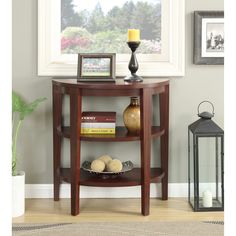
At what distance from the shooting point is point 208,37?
136 inches

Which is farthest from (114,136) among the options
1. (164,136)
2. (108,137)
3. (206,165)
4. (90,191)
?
(206,165)

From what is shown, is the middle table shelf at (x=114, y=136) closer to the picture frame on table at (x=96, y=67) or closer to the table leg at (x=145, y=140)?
the table leg at (x=145, y=140)

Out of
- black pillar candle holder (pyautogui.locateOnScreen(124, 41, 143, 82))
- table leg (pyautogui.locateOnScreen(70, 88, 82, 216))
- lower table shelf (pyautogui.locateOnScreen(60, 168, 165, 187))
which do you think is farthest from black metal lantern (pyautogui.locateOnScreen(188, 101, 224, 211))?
table leg (pyautogui.locateOnScreen(70, 88, 82, 216))

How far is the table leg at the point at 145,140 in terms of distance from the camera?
3.02 m

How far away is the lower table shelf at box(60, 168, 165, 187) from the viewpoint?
312 centimetres

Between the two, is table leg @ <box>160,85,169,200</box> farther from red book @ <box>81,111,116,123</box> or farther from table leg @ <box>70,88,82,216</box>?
table leg @ <box>70,88,82,216</box>

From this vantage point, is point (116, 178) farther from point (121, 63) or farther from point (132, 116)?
point (121, 63)

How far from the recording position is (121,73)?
347 cm

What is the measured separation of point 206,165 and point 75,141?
40.7 inches

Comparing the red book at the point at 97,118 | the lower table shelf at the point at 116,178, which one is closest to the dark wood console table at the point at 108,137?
the lower table shelf at the point at 116,178

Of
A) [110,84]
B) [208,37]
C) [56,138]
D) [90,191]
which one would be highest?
[208,37]

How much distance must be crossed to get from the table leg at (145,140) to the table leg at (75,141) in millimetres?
396
